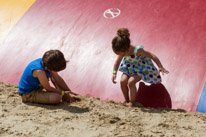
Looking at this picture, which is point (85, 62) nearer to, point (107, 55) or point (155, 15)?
point (107, 55)

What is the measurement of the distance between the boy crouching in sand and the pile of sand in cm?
8

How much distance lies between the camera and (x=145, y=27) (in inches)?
154

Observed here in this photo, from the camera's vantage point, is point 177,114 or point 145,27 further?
point 145,27

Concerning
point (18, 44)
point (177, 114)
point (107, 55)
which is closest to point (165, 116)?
point (177, 114)

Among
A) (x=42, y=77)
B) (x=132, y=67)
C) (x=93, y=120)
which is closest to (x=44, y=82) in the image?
(x=42, y=77)

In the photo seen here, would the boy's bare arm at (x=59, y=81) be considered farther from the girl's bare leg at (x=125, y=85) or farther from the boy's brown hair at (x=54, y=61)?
the girl's bare leg at (x=125, y=85)

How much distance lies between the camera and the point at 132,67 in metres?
3.34

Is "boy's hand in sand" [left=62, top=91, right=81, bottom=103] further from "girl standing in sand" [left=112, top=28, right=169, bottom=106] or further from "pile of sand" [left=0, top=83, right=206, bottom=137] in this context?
"girl standing in sand" [left=112, top=28, right=169, bottom=106]

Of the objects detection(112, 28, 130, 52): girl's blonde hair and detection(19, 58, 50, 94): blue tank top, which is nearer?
detection(112, 28, 130, 52): girl's blonde hair

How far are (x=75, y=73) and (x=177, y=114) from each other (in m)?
1.42

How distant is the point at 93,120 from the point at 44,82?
0.78 m

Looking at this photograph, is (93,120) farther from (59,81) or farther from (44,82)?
(59,81)

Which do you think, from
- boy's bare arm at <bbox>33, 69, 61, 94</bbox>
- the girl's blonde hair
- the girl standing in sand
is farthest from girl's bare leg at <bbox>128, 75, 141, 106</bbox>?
boy's bare arm at <bbox>33, 69, 61, 94</bbox>

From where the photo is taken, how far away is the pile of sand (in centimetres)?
243
